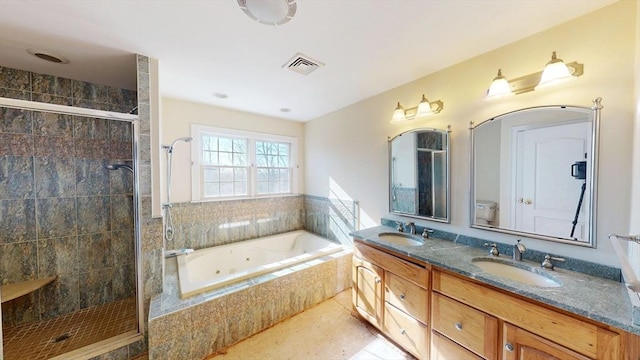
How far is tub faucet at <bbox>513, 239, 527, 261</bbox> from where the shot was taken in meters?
1.48

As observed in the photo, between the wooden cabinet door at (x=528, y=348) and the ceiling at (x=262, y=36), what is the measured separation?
1.75 metres

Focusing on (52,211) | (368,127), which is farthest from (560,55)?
(52,211)

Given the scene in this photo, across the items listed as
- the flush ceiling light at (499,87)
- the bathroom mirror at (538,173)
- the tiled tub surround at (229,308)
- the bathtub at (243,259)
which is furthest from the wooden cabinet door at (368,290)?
the flush ceiling light at (499,87)

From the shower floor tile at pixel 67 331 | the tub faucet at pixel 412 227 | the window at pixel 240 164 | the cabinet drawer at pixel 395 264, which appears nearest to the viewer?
the cabinet drawer at pixel 395 264

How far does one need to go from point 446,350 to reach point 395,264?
60 cm

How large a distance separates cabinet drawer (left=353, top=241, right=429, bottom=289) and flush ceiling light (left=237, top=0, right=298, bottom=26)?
187 centimetres

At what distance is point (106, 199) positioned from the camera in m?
2.36

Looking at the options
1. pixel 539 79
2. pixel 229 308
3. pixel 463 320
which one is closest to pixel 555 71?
pixel 539 79

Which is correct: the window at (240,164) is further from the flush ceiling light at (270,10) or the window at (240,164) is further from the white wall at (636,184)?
the white wall at (636,184)

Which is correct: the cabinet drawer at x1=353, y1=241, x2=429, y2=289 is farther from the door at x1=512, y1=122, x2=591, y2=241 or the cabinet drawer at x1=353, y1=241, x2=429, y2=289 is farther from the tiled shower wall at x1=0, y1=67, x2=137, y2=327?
the tiled shower wall at x1=0, y1=67, x2=137, y2=327

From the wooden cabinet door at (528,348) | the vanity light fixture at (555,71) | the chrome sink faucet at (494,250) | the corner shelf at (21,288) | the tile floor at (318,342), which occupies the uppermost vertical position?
the vanity light fixture at (555,71)

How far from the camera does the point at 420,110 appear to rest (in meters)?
2.04

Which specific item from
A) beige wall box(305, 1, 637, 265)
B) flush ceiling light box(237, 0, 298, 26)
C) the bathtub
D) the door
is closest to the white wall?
beige wall box(305, 1, 637, 265)

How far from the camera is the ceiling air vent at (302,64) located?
1.79m
